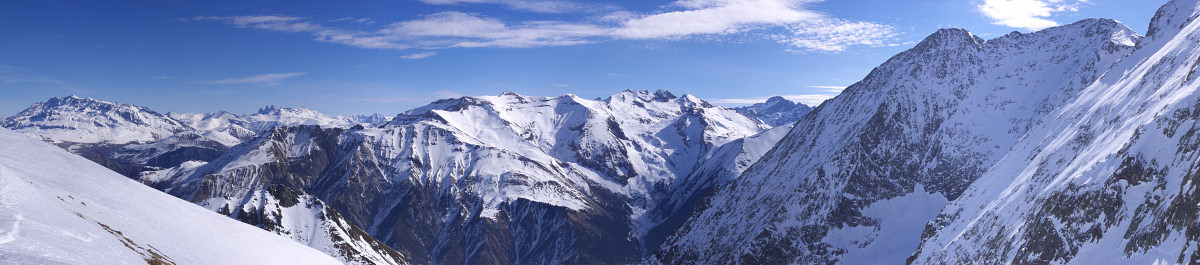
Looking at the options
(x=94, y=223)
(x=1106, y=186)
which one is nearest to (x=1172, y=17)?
(x=1106, y=186)

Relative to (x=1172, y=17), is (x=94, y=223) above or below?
below

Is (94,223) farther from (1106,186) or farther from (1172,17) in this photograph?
(1172,17)

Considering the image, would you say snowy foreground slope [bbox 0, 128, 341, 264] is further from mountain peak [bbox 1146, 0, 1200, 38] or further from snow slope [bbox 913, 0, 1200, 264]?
mountain peak [bbox 1146, 0, 1200, 38]

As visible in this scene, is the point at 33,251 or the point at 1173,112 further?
the point at 1173,112

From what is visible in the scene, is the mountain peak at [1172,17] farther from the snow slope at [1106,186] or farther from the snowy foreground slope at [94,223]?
the snowy foreground slope at [94,223]

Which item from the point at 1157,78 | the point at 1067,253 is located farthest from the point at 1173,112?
the point at 1157,78

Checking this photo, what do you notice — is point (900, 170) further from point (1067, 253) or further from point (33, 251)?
point (33, 251)

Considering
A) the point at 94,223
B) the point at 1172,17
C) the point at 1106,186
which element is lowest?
the point at 1106,186

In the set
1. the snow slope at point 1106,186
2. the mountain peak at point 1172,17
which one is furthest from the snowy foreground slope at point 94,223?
the mountain peak at point 1172,17

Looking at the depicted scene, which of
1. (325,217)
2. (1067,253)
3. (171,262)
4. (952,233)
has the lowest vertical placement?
(325,217)
